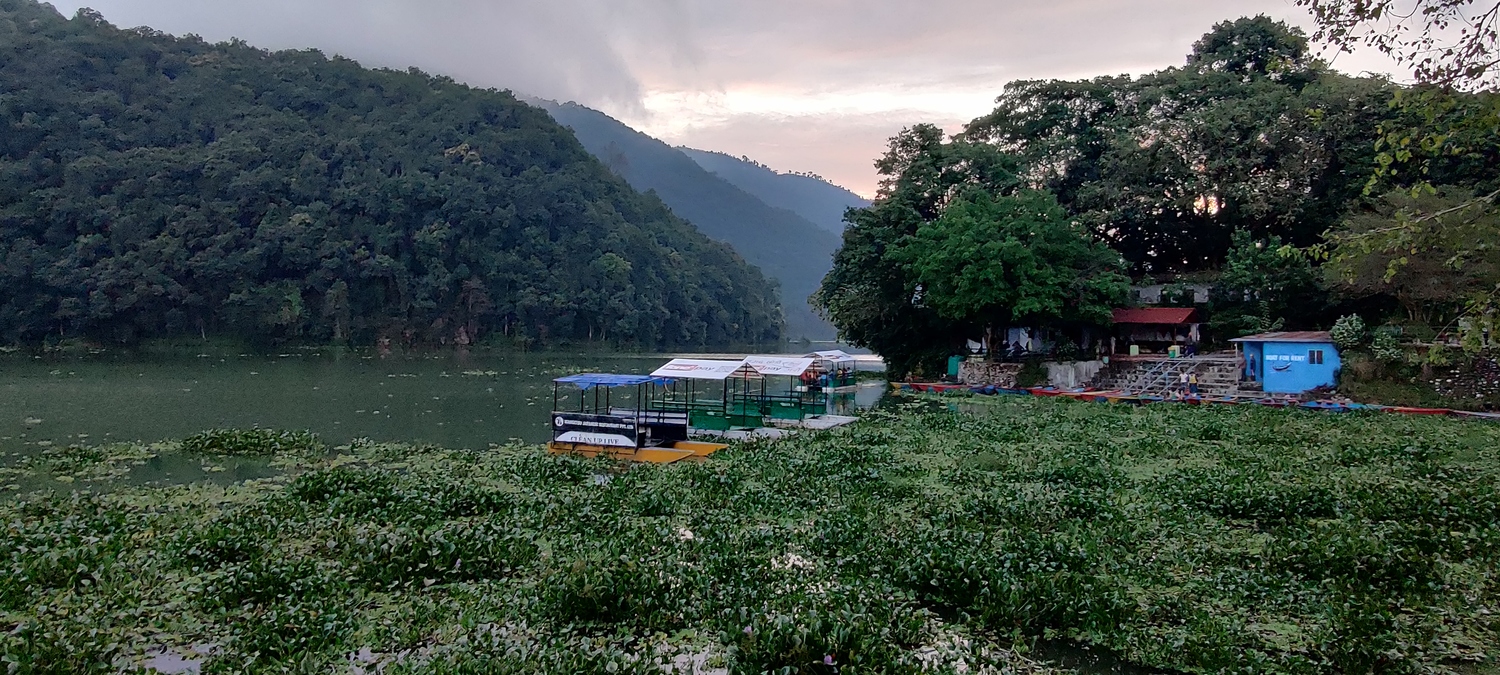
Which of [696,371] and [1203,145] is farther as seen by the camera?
[1203,145]

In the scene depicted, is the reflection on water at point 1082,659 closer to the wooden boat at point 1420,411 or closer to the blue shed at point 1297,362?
the wooden boat at point 1420,411

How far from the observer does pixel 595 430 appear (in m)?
18.6

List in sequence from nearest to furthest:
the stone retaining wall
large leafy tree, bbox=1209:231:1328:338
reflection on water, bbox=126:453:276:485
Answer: reflection on water, bbox=126:453:276:485
large leafy tree, bbox=1209:231:1328:338
the stone retaining wall

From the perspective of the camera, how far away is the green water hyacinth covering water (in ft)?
22.2

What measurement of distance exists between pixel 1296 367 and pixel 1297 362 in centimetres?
19

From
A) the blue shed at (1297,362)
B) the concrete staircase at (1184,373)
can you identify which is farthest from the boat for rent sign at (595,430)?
the blue shed at (1297,362)

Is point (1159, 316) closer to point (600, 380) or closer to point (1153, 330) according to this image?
point (1153, 330)

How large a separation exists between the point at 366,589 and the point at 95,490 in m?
8.99

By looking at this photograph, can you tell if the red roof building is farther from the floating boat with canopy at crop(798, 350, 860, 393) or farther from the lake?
the floating boat with canopy at crop(798, 350, 860, 393)

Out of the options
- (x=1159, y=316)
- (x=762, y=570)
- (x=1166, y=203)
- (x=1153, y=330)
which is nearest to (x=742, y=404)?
(x=762, y=570)

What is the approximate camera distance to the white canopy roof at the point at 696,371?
21.5m

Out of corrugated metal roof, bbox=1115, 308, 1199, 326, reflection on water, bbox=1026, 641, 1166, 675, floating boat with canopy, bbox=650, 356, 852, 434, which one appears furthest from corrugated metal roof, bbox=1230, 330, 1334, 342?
reflection on water, bbox=1026, 641, 1166, 675

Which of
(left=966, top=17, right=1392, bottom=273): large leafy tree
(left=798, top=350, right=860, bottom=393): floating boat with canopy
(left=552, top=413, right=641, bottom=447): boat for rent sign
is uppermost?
(left=966, top=17, right=1392, bottom=273): large leafy tree

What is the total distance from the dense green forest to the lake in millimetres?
6685
